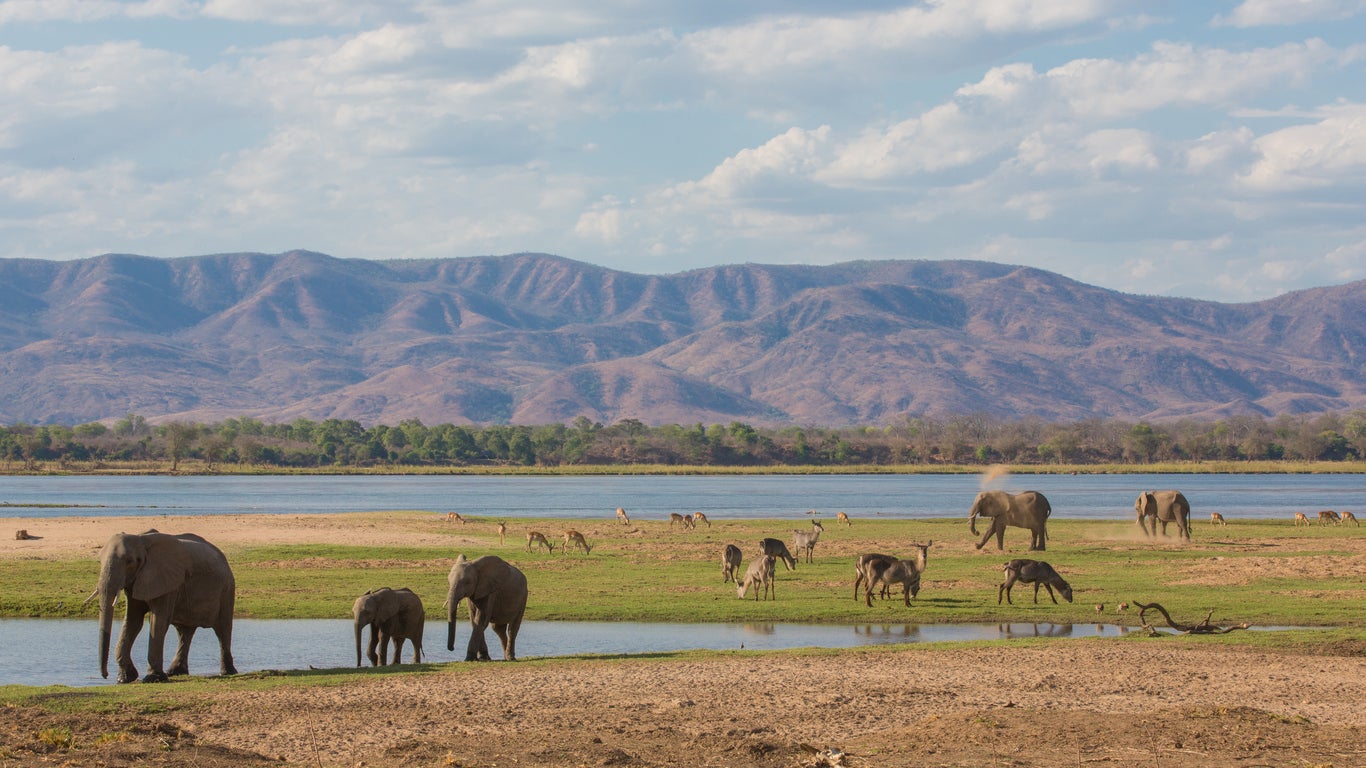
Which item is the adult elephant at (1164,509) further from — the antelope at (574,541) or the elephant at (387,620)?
the elephant at (387,620)

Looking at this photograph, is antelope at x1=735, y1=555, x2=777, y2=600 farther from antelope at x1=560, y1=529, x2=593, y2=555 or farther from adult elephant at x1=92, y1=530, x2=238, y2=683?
antelope at x1=560, y1=529, x2=593, y2=555

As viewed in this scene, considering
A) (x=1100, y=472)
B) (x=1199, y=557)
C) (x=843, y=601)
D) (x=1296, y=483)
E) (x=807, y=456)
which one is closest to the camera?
(x=843, y=601)

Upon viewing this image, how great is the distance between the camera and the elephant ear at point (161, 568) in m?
19.5

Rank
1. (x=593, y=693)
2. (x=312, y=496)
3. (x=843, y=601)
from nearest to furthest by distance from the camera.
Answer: (x=593, y=693) → (x=843, y=601) → (x=312, y=496)

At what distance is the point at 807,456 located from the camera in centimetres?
18950

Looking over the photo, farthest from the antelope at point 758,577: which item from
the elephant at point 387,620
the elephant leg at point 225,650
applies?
the elephant leg at point 225,650

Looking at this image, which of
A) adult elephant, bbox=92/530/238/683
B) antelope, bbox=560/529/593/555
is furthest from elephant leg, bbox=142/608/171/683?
antelope, bbox=560/529/593/555

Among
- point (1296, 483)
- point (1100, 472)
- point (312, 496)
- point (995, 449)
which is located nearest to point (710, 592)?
point (312, 496)

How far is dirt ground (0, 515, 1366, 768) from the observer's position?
14.7 m

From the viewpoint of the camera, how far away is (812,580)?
34562 mm

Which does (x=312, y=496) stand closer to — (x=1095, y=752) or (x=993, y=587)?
(x=993, y=587)

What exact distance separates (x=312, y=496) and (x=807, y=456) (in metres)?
99.3

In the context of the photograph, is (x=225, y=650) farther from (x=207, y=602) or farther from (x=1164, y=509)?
(x=1164, y=509)

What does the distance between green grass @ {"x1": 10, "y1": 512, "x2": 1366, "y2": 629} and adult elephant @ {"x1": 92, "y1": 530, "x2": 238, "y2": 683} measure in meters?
8.03
